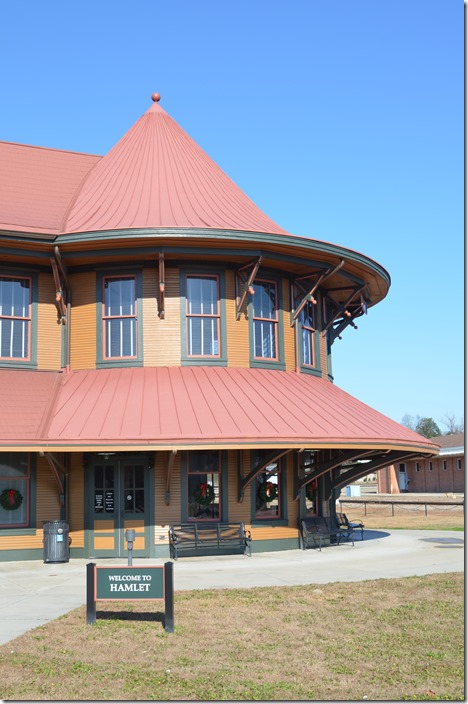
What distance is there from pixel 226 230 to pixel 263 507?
7.00 metres

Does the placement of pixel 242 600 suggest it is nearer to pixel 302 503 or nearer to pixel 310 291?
pixel 302 503

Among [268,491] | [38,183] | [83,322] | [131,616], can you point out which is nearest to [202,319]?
[83,322]

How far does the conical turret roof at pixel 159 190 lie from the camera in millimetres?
22188

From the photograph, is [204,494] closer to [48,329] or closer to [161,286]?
[161,286]

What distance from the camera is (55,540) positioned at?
19.0m

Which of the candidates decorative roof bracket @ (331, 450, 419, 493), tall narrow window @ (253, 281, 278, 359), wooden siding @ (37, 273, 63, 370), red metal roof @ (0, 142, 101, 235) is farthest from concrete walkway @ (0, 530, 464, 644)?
red metal roof @ (0, 142, 101, 235)

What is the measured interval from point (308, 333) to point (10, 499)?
9.32 meters

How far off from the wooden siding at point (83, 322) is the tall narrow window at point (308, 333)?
5793 mm

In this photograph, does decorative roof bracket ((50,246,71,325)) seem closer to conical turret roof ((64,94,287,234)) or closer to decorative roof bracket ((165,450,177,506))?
conical turret roof ((64,94,287,234))

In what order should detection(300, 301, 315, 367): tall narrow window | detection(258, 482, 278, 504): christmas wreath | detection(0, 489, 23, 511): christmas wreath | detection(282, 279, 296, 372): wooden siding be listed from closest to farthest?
detection(0, 489, 23, 511): christmas wreath < detection(258, 482, 278, 504): christmas wreath < detection(282, 279, 296, 372): wooden siding < detection(300, 301, 315, 367): tall narrow window

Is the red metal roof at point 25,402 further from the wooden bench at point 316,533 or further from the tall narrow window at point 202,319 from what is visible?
the wooden bench at point 316,533

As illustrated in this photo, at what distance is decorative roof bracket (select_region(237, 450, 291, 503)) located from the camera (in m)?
19.3

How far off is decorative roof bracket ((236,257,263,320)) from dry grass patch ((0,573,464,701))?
924 cm

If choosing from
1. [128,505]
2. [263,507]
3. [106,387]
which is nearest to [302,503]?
[263,507]
